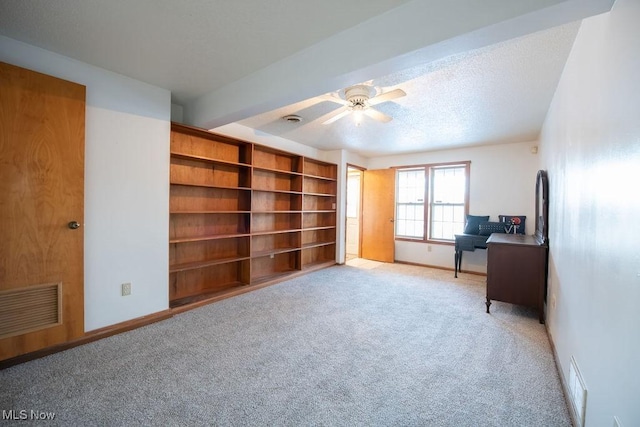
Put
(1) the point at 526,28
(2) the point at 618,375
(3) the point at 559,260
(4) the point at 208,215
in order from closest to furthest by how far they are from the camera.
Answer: (2) the point at 618,375 → (1) the point at 526,28 → (3) the point at 559,260 → (4) the point at 208,215

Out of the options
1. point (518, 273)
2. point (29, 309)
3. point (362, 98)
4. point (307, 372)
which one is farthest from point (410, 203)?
point (29, 309)

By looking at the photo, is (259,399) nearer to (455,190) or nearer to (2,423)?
(2,423)

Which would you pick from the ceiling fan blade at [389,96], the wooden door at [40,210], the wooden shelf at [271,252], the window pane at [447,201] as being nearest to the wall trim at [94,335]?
the wooden door at [40,210]

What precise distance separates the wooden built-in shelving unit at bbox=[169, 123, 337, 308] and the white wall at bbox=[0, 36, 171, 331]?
28cm

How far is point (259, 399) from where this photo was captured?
1.65m

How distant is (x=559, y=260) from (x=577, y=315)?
765 mm

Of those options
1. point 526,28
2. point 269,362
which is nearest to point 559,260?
point 526,28

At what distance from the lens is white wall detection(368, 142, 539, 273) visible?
4512mm

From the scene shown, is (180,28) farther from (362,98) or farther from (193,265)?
(193,265)

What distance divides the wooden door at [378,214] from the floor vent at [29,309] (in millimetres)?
5167

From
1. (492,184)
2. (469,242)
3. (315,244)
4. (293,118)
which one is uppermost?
(293,118)

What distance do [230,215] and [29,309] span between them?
217 centimetres

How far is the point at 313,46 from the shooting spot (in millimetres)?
1966

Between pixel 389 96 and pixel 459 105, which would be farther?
pixel 459 105
